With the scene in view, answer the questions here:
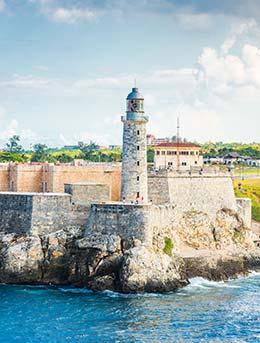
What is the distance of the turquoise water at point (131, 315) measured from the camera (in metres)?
39.0

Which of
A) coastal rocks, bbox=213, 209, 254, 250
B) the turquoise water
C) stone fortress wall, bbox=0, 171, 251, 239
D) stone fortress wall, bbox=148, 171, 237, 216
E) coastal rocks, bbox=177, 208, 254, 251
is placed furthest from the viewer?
stone fortress wall, bbox=148, 171, 237, 216

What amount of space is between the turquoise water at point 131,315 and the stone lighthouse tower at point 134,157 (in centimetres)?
861

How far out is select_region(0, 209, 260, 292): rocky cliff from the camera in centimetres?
4931

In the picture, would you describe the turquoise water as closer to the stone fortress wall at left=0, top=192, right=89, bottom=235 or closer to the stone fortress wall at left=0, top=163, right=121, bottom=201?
the stone fortress wall at left=0, top=192, right=89, bottom=235

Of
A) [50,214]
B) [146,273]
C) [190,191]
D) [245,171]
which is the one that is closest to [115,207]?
[50,214]

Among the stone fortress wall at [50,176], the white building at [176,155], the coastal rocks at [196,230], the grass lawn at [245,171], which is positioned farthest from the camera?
the grass lawn at [245,171]

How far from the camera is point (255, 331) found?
3997cm

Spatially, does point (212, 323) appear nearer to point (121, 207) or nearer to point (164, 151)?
point (121, 207)

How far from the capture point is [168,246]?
53.2 meters

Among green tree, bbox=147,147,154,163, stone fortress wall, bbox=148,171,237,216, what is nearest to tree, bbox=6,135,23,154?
green tree, bbox=147,147,154,163

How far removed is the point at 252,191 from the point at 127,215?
111 ft

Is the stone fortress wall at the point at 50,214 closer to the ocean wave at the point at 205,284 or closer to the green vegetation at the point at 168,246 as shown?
the green vegetation at the point at 168,246

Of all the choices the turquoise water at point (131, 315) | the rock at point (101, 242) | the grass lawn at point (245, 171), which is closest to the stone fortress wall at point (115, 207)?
the rock at point (101, 242)

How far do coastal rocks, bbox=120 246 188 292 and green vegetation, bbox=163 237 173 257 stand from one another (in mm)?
1867
